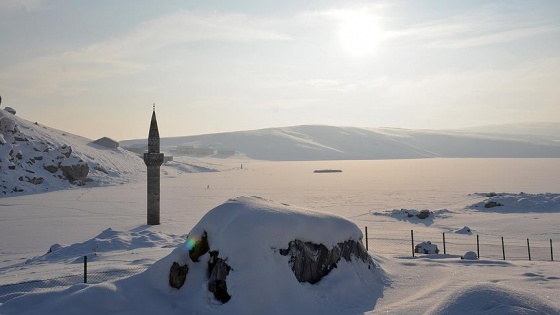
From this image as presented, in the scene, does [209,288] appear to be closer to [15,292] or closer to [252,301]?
[252,301]

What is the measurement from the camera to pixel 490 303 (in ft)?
33.0

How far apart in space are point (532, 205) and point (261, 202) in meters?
38.4

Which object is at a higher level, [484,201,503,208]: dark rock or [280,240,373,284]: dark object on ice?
[280,240,373,284]: dark object on ice

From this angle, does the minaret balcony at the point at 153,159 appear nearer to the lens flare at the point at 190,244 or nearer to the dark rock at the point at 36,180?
the lens flare at the point at 190,244

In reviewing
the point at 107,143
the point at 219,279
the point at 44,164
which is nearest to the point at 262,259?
the point at 219,279

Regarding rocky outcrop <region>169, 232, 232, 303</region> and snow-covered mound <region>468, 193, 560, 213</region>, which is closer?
rocky outcrop <region>169, 232, 232, 303</region>

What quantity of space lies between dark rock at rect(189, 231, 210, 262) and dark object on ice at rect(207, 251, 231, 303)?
0.70m

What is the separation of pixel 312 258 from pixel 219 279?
2.65 metres

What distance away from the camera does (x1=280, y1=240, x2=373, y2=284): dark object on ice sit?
1193cm

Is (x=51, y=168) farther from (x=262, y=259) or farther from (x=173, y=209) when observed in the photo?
(x=262, y=259)

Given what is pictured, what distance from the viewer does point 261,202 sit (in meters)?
13.3

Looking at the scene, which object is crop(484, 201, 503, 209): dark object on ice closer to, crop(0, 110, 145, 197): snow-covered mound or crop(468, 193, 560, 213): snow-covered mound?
crop(468, 193, 560, 213): snow-covered mound

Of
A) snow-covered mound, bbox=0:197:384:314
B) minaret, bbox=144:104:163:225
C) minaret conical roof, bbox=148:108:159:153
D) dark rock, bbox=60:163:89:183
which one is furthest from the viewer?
dark rock, bbox=60:163:89:183

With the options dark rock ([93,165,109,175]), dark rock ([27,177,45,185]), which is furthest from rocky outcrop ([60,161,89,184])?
dark rock ([93,165,109,175])
